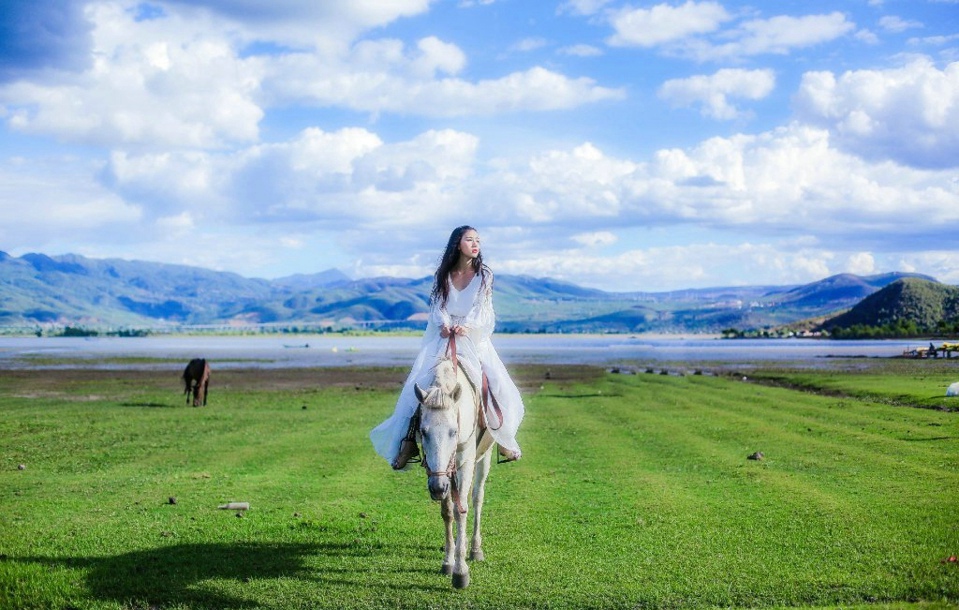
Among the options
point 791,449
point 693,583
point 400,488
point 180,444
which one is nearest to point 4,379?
point 180,444

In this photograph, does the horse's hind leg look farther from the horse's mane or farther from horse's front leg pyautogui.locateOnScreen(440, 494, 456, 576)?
the horse's mane

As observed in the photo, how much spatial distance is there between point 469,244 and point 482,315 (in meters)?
1.01

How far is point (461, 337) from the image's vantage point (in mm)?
10070

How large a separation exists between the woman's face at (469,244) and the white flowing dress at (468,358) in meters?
0.34

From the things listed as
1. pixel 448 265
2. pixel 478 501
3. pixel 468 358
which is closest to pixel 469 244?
pixel 448 265

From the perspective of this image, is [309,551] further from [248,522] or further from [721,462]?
[721,462]

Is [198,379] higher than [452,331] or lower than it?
lower

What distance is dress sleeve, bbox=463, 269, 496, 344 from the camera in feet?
33.4

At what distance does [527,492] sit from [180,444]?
1272 cm

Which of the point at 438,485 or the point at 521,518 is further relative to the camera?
the point at 521,518

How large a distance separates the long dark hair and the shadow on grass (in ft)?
12.1

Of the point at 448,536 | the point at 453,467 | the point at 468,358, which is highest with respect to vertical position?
the point at 468,358

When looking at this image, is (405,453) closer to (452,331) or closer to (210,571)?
(452,331)

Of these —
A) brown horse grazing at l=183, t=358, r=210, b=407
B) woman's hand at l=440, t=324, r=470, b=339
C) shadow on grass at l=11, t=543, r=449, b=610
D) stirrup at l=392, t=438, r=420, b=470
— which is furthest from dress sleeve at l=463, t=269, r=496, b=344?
brown horse grazing at l=183, t=358, r=210, b=407
